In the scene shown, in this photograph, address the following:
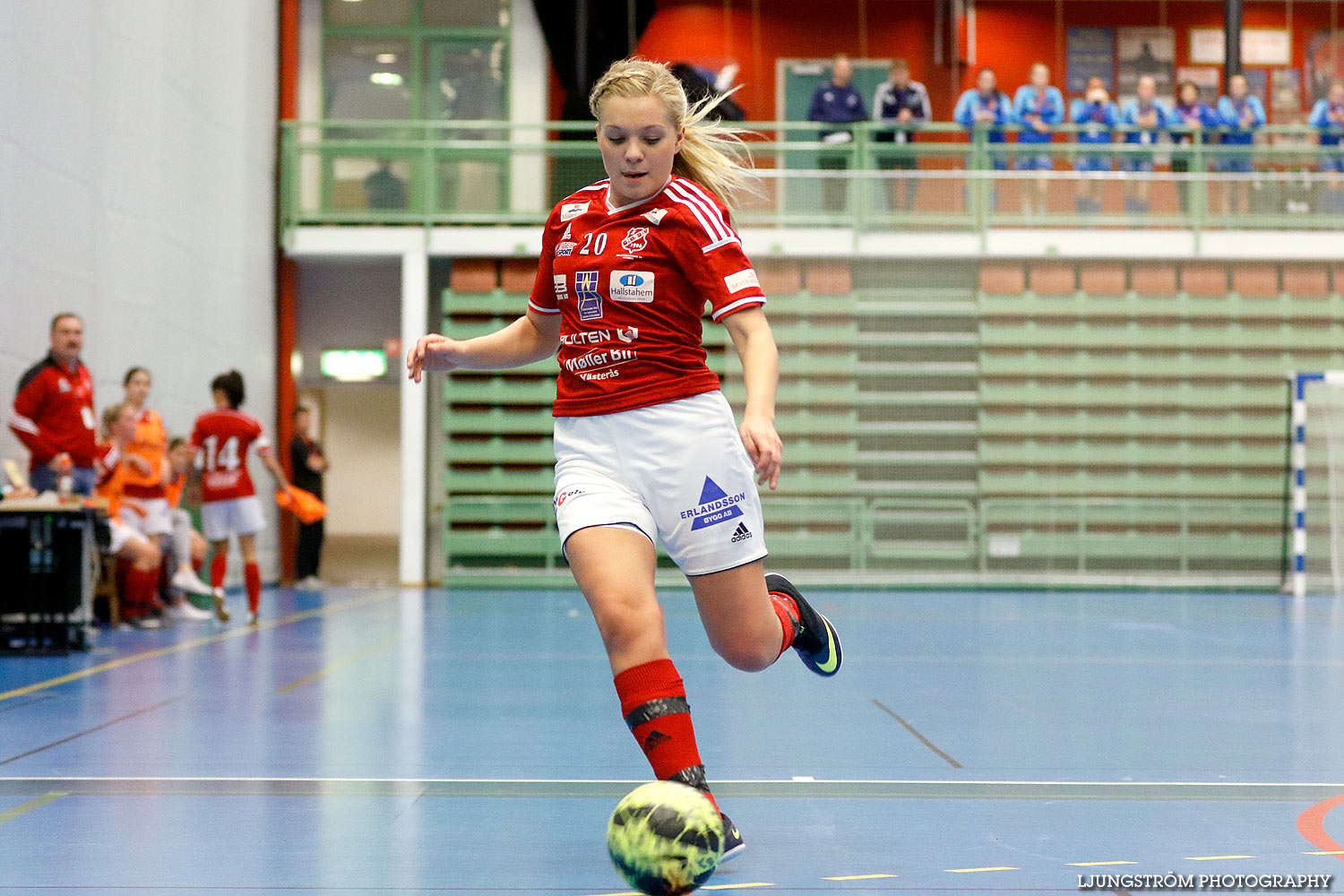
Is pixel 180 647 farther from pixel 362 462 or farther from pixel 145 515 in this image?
pixel 362 462

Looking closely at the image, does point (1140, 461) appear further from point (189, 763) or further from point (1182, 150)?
point (189, 763)

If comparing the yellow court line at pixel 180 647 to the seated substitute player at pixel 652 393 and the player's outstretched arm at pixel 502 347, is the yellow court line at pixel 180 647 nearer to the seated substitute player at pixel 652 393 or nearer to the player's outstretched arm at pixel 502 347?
the player's outstretched arm at pixel 502 347

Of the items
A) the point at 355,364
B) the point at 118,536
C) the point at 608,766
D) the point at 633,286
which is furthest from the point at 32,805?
the point at 355,364

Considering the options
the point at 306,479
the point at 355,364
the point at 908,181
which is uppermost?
the point at 908,181

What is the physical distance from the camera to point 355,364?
18.4m

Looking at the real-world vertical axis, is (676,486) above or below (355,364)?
below

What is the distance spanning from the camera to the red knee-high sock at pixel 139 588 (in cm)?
1072

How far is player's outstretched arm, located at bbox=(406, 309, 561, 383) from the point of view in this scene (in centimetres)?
379

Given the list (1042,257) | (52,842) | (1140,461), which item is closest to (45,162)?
(52,842)

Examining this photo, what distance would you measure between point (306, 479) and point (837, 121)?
26.8ft

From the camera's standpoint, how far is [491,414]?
1769 cm

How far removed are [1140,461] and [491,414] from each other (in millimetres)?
8392

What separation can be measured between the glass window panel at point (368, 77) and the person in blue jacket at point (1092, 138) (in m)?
8.84

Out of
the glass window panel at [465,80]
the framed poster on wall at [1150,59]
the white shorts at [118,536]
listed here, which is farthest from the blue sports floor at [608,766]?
the framed poster on wall at [1150,59]
